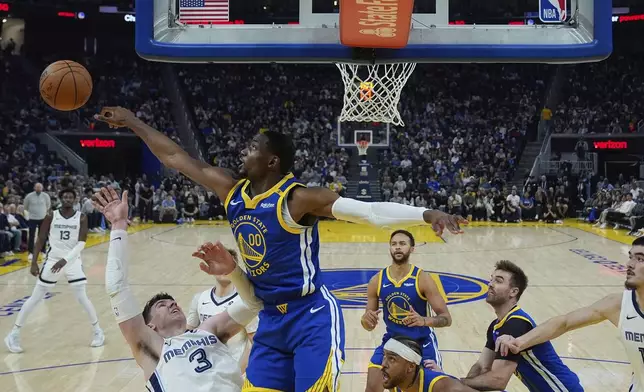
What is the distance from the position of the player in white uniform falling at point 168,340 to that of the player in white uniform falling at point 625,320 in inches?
53.6

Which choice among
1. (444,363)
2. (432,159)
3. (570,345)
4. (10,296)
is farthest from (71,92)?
(432,159)

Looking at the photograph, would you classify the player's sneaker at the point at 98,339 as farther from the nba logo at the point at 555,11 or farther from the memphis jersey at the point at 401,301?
the nba logo at the point at 555,11

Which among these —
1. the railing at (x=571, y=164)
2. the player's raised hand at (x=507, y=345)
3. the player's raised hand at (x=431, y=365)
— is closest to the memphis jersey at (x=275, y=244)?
the player's raised hand at (x=507, y=345)

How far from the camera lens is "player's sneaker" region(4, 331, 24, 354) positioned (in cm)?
646

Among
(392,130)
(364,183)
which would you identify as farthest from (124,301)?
(392,130)

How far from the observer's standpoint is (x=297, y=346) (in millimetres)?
3041

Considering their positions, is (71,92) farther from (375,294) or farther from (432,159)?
(432,159)

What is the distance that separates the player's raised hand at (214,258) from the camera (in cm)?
293

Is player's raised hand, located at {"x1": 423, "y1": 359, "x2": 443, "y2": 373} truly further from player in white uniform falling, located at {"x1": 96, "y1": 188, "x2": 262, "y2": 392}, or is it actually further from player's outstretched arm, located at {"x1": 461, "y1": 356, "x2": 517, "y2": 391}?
player in white uniform falling, located at {"x1": 96, "y1": 188, "x2": 262, "y2": 392}

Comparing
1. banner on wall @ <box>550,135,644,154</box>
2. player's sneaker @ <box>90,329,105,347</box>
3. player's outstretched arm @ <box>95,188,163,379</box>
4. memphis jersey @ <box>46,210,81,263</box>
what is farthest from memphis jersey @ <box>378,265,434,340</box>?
banner on wall @ <box>550,135,644,154</box>

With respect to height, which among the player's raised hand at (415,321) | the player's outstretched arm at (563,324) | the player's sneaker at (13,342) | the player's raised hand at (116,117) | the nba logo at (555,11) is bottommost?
the player's sneaker at (13,342)

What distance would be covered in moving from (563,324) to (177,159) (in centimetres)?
210

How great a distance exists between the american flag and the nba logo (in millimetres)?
2073

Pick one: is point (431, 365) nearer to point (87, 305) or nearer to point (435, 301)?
point (435, 301)
